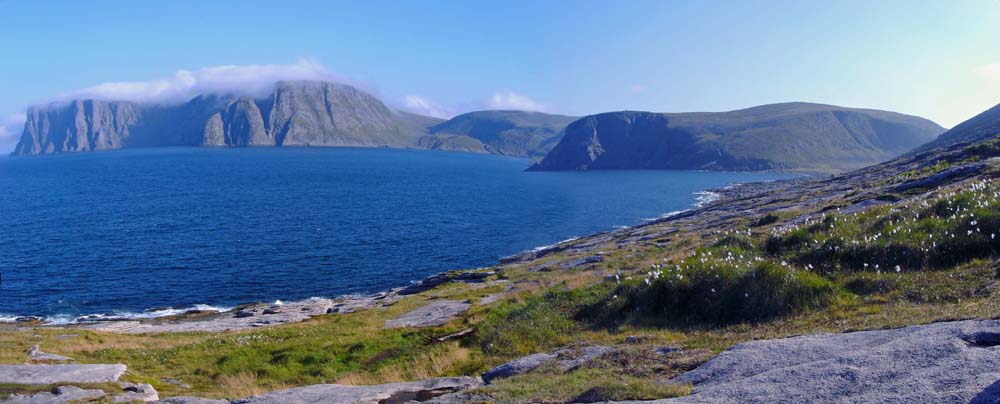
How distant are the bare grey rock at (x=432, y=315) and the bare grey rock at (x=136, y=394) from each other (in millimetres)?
14786

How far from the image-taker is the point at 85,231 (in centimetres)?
8562

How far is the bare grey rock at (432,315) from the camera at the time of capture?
31.2 metres

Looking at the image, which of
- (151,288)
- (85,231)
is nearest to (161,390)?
(151,288)

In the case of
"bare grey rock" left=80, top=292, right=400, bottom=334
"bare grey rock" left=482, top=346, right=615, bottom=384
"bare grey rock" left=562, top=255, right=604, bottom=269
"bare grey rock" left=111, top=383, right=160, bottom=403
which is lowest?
"bare grey rock" left=80, top=292, right=400, bottom=334

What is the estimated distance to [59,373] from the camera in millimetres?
17406

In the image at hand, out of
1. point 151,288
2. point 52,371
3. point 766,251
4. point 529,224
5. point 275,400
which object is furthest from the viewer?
point 529,224

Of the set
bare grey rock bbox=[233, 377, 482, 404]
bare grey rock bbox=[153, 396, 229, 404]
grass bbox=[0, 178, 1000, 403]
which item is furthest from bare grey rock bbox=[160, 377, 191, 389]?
bare grey rock bbox=[233, 377, 482, 404]

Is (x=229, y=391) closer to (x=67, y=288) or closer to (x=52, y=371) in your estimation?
(x=52, y=371)

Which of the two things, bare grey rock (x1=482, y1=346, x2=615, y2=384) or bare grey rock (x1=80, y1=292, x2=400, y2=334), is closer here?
bare grey rock (x1=482, y1=346, x2=615, y2=384)

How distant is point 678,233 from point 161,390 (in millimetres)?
50521

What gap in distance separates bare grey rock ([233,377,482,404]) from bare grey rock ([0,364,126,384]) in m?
6.05

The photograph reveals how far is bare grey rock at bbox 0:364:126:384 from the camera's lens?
1656 centimetres

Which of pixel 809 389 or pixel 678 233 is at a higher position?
pixel 809 389

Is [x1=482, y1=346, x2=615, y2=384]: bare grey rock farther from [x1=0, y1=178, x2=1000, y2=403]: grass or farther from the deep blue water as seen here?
the deep blue water
